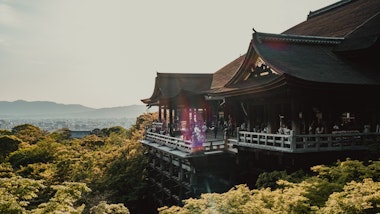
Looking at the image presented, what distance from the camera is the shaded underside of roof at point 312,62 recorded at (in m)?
15.3

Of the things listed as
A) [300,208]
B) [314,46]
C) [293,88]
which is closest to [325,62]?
[314,46]

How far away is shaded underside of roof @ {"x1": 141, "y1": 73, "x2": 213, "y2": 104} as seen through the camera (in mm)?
29984

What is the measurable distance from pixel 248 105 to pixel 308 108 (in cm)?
435

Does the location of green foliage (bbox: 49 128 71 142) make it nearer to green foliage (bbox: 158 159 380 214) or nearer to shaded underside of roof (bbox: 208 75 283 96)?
shaded underside of roof (bbox: 208 75 283 96)

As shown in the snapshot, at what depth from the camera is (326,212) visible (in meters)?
7.12

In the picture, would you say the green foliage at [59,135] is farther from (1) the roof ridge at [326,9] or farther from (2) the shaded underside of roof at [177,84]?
(1) the roof ridge at [326,9]

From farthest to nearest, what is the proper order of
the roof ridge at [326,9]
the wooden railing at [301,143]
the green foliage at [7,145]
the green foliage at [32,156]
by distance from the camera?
the green foliage at [7,145], the green foliage at [32,156], the roof ridge at [326,9], the wooden railing at [301,143]

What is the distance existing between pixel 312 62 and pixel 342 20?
10315 mm

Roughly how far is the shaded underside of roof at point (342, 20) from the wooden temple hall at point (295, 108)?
15cm

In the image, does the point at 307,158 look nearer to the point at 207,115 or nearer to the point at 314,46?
the point at 314,46

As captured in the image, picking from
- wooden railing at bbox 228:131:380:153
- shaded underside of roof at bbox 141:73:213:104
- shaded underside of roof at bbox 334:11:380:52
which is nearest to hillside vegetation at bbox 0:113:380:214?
wooden railing at bbox 228:131:380:153

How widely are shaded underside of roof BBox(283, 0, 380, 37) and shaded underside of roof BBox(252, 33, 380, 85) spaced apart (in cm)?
383

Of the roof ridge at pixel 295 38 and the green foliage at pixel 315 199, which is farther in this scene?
the roof ridge at pixel 295 38

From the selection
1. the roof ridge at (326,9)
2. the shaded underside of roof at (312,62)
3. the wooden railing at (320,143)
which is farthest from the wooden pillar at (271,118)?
the roof ridge at (326,9)
